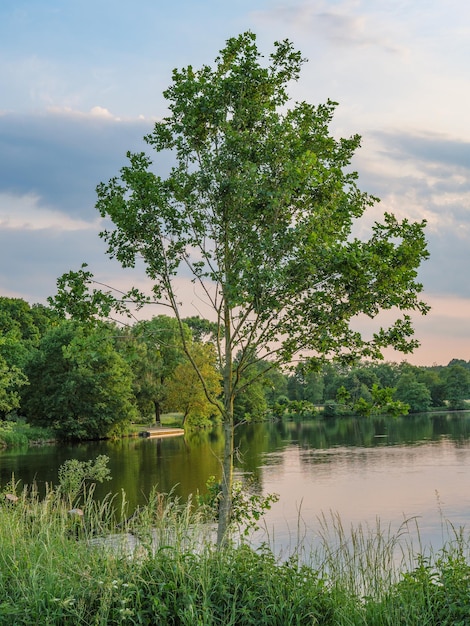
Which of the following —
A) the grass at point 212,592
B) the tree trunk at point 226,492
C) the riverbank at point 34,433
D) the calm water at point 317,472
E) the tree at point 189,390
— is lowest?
the calm water at point 317,472

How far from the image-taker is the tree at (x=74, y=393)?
54.6 metres

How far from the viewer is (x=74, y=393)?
54.8 metres

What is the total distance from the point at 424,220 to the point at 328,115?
91.2 inches

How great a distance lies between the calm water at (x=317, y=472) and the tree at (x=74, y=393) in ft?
11.9

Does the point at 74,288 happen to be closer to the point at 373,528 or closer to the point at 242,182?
the point at 242,182

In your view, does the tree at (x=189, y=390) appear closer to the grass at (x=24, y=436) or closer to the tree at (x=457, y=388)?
the grass at (x=24, y=436)

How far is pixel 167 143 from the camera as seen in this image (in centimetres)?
1004

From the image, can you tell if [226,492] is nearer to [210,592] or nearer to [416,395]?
[210,592]

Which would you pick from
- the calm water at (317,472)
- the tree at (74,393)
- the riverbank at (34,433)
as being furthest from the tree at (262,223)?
the tree at (74,393)

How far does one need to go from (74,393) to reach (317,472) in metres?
28.3

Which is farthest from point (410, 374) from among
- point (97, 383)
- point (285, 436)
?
point (97, 383)

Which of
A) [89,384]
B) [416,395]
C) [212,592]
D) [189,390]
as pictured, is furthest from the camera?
[416,395]

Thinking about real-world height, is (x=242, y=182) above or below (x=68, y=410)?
above

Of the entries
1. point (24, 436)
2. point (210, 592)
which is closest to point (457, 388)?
point (24, 436)
